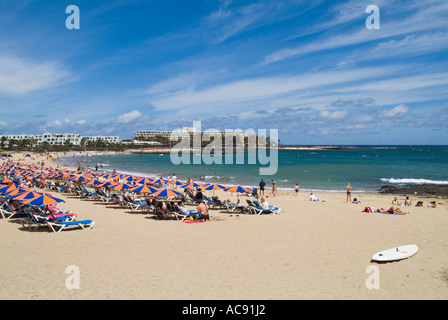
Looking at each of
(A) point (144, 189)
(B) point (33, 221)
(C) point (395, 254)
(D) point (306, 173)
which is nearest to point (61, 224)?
(B) point (33, 221)

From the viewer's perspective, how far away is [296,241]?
8.98 meters

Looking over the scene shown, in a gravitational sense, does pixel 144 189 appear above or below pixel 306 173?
above

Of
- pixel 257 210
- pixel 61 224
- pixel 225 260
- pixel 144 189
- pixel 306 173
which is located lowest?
pixel 225 260

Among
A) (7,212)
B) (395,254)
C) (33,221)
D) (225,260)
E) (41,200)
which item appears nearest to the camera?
(225,260)

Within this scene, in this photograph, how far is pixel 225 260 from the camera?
7227 mm

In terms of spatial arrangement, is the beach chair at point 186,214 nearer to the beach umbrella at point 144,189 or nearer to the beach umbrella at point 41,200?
the beach umbrella at point 144,189

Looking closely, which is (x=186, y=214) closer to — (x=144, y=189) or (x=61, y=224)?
(x=144, y=189)

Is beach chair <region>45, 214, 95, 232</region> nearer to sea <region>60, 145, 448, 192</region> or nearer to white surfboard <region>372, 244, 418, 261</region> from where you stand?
white surfboard <region>372, 244, 418, 261</region>

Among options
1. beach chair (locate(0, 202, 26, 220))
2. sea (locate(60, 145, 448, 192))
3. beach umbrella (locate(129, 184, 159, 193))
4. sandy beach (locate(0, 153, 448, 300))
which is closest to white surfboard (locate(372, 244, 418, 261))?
sandy beach (locate(0, 153, 448, 300))

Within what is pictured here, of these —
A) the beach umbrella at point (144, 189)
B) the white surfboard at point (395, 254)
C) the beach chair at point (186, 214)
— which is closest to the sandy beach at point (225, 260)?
the white surfboard at point (395, 254)

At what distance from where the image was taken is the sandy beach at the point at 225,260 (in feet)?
18.4
